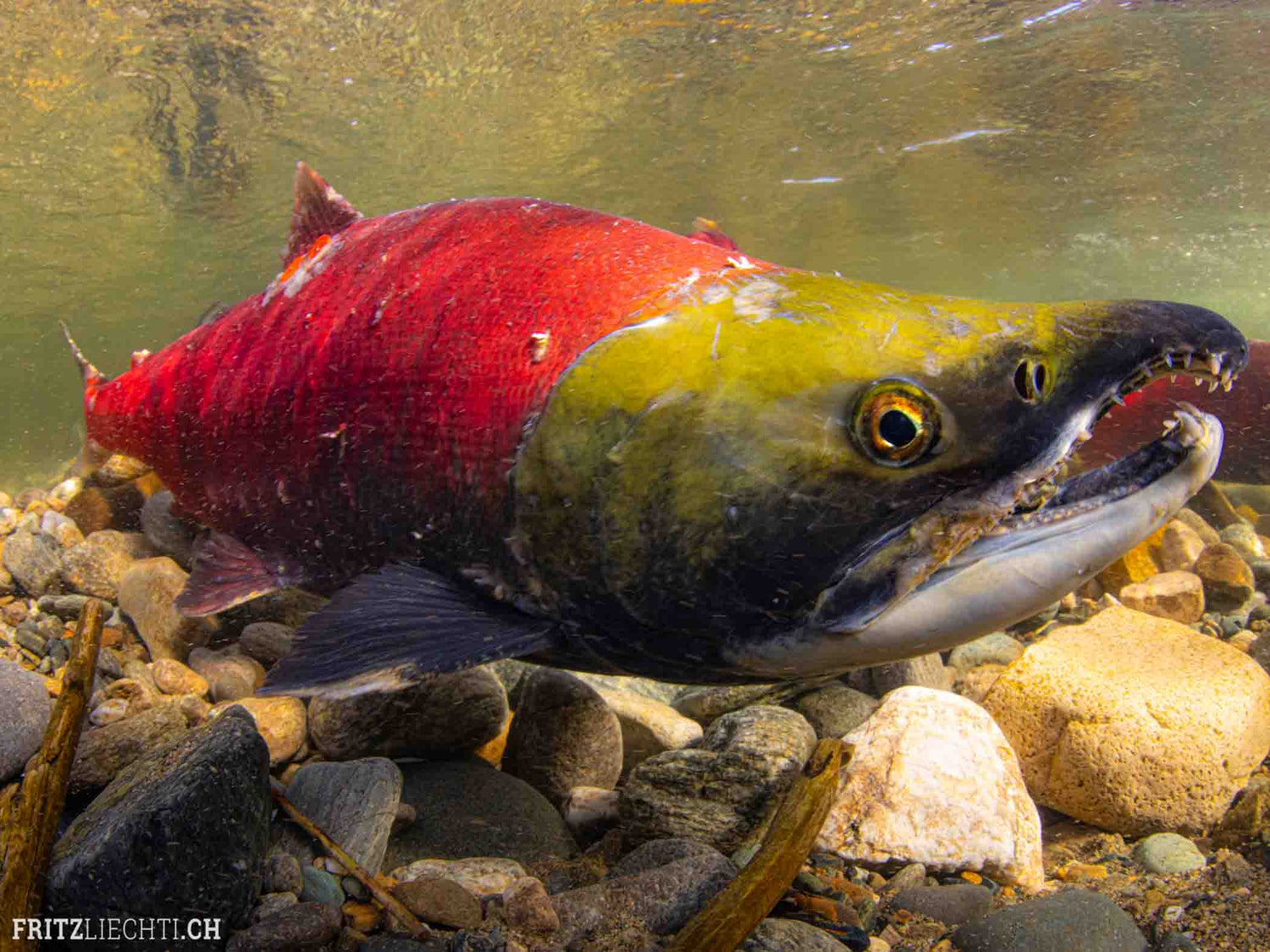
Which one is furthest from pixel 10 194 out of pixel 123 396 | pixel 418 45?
pixel 123 396

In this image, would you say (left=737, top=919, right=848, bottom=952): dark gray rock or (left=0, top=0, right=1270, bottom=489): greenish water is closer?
(left=737, top=919, right=848, bottom=952): dark gray rock

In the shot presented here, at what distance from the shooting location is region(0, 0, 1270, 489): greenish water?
12.3 meters

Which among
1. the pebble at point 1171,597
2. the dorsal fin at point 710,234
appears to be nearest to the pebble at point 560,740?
the dorsal fin at point 710,234

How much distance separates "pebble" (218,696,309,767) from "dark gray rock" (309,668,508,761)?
46 mm

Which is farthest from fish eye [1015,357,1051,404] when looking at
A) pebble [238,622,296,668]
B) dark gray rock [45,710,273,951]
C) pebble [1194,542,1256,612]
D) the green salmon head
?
pebble [1194,542,1256,612]

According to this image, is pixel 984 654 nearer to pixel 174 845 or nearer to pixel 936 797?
pixel 936 797

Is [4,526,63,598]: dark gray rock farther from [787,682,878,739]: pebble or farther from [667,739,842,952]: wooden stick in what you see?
[667,739,842,952]: wooden stick

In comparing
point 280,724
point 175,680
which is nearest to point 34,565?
point 175,680

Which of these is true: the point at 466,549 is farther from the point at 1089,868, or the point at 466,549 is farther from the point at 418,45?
the point at 418,45

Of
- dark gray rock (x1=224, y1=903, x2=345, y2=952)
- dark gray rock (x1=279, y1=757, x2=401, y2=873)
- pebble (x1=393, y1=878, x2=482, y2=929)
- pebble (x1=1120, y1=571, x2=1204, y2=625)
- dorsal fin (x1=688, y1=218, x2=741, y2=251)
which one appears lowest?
pebble (x1=1120, y1=571, x2=1204, y2=625)

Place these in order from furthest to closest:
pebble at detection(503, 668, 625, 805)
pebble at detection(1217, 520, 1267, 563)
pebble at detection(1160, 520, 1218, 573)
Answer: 1. pebble at detection(1217, 520, 1267, 563)
2. pebble at detection(1160, 520, 1218, 573)
3. pebble at detection(503, 668, 625, 805)

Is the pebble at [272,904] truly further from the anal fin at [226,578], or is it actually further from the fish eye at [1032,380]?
the fish eye at [1032,380]

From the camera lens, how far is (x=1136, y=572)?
562 cm

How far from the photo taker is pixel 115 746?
7.64 ft
